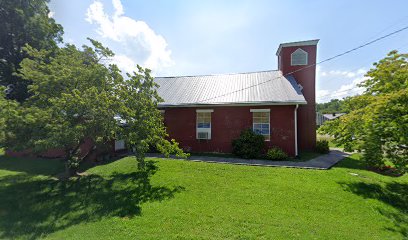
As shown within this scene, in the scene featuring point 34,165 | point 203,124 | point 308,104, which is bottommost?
point 34,165

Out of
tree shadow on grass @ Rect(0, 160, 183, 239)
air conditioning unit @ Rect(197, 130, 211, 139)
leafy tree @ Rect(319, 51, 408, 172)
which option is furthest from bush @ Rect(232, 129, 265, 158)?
tree shadow on grass @ Rect(0, 160, 183, 239)

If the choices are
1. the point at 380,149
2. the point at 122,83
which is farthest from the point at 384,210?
the point at 122,83

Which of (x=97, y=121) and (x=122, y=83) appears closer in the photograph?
(x=97, y=121)

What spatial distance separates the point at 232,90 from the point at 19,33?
14.5m

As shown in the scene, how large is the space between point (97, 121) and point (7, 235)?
392 cm

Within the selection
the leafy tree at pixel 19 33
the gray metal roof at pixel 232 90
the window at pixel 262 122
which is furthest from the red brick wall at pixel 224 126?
the leafy tree at pixel 19 33

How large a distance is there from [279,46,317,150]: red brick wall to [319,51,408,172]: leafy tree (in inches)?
273

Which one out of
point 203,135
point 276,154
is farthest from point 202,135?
point 276,154

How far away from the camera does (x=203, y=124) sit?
14.1 metres

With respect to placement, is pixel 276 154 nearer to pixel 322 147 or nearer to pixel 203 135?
pixel 203 135

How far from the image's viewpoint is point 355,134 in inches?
316

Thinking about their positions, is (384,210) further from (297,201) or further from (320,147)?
(320,147)

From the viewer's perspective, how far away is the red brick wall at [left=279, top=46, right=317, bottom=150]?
15512 mm

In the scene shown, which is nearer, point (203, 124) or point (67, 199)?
point (67, 199)
